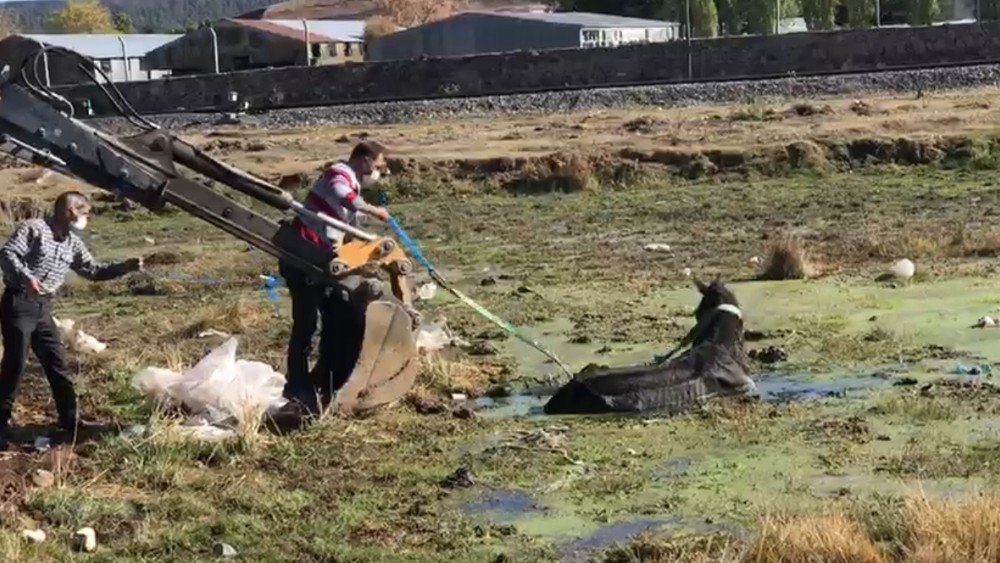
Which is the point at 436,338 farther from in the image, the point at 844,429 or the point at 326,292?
the point at 844,429

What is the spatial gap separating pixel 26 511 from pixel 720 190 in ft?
68.6

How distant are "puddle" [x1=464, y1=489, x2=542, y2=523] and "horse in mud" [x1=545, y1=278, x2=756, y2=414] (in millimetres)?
2229

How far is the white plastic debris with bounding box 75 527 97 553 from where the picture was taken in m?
9.24

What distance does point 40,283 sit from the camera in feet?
36.8

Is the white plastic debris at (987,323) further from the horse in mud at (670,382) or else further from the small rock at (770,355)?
the horse in mud at (670,382)

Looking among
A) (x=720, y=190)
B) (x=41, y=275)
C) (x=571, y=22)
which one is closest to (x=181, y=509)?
(x=41, y=275)

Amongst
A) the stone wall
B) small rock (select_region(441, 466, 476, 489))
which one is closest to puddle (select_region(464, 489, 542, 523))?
small rock (select_region(441, 466, 476, 489))

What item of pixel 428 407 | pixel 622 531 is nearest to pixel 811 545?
pixel 622 531

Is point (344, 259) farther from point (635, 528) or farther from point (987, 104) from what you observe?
point (987, 104)

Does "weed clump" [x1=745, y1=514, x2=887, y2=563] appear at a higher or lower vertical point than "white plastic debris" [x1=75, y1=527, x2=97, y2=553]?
higher

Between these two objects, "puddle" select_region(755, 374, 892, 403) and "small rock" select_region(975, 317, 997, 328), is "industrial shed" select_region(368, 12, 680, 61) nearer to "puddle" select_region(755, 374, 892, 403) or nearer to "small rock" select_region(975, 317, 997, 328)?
"small rock" select_region(975, 317, 997, 328)

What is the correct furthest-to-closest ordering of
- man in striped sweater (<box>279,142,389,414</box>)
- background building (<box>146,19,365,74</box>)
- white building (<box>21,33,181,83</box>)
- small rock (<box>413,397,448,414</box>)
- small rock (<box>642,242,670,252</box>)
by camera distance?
background building (<box>146,19,365,74</box>), white building (<box>21,33,181,83</box>), small rock (<box>642,242,670,252</box>), small rock (<box>413,397,448,414</box>), man in striped sweater (<box>279,142,389,414</box>)

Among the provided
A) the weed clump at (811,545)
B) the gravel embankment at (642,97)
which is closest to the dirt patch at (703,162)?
the gravel embankment at (642,97)

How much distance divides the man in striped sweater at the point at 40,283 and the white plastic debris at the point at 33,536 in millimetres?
2272
